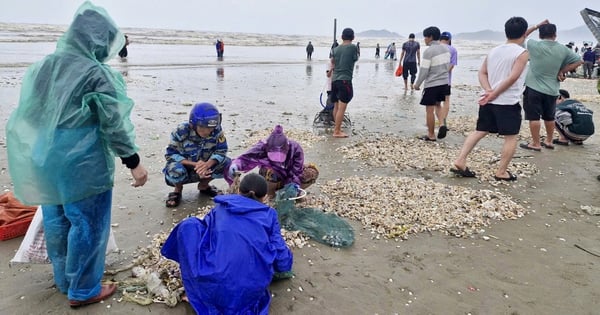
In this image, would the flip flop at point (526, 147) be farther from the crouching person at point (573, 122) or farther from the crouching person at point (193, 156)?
the crouching person at point (193, 156)

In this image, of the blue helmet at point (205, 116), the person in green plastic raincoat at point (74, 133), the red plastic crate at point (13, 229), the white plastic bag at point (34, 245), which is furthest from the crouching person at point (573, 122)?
the red plastic crate at point (13, 229)

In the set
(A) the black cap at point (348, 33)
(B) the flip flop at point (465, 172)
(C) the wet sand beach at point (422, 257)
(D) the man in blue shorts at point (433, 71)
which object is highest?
(A) the black cap at point (348, 33)

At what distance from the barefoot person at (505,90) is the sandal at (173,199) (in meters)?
3.54

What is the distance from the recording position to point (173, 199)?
4.52 meters

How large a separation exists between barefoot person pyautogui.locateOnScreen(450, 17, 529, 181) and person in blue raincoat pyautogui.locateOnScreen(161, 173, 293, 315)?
11.9 ft

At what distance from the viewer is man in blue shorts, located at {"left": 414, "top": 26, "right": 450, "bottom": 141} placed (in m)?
7.02

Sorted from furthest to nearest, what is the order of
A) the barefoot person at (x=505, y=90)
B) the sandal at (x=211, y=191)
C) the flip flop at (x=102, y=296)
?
the barefoot person at (x=505, y=90), the sandal at (x=211, y=191), the flip flop at (x=102, y=296)

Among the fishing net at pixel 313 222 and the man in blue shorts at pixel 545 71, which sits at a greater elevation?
the man in blue shorts at pixel 545 71

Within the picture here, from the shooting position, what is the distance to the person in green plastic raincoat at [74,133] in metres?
2.40

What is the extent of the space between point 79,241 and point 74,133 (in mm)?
702

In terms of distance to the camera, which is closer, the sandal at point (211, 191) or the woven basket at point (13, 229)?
the woven basket at point (13, 229)

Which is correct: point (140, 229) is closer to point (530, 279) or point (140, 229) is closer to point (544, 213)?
point (530, 279)

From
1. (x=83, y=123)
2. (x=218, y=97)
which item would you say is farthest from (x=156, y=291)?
(x=218, y=97)

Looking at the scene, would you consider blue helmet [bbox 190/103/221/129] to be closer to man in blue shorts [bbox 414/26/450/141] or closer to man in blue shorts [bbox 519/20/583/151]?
man in blue shorts [bbox 414/26/450/141]
